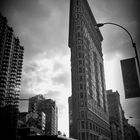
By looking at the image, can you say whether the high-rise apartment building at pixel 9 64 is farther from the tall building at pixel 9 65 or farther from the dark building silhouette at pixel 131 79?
the dark building silhouette at pixel 131 79

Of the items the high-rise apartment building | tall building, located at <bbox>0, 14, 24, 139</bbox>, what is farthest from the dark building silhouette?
the high-rise apartment building

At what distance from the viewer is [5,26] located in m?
123

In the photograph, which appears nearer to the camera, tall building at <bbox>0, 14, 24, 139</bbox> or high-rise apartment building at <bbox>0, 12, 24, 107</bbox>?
tall building at <bbox>0, 14, 24, 139</bbox>

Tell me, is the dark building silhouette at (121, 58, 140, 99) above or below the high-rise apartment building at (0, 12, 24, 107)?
below

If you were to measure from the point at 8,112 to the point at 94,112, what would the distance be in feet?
187

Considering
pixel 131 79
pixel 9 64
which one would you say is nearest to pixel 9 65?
pixel 9 64

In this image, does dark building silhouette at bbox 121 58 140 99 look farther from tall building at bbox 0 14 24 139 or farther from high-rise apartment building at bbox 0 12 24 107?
high-rise apartment building at bbox 0 12 24 107

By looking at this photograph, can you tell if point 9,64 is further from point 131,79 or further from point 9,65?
point 131,79

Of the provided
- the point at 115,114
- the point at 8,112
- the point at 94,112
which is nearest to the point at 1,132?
the point at 8,112

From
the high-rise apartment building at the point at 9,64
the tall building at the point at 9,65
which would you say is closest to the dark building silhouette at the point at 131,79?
the tall building at the point at 9,65

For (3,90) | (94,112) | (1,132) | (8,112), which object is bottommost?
(1,132)

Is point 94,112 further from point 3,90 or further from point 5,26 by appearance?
point 5,26

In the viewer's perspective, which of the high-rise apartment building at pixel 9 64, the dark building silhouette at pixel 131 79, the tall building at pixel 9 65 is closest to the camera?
the dark building silhouette at pixel 131 79

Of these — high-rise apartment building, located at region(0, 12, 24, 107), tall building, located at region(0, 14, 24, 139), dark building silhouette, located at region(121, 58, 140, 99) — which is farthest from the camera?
high-rise apartment building, located at region(0, 12, 24, 107)
